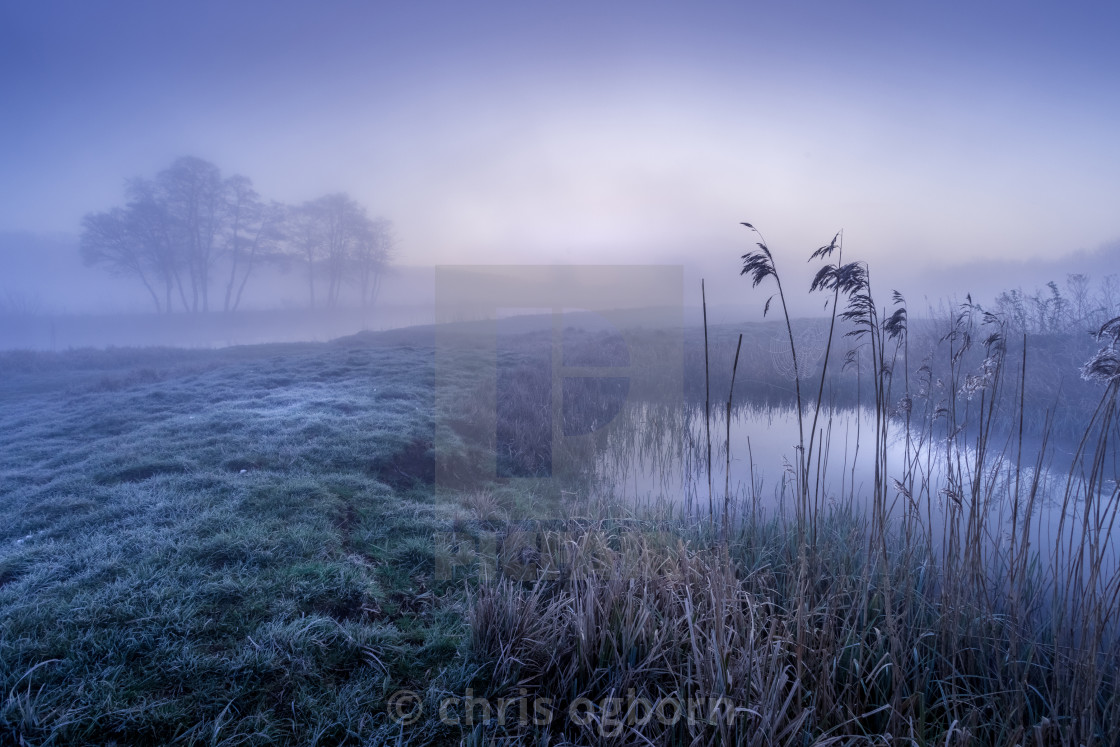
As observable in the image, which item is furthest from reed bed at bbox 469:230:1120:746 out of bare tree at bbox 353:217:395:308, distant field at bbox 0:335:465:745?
bare tree at bbox 353:217:395:308

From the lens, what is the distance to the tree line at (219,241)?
8055 millimetres

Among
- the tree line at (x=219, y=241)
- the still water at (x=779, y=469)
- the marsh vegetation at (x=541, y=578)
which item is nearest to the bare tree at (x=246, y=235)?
the tree line at (x=219, y=241)

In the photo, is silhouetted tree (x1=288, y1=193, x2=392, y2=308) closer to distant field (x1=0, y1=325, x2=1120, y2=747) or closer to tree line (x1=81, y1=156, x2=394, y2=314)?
tree line (x1=81, y1=156, x2=394, y2=314)

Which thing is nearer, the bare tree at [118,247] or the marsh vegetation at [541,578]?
the marsh vegetation at [541,578]

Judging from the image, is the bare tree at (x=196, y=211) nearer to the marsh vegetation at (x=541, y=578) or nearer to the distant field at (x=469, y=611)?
the marsh vegetation at (x=541, y=578)

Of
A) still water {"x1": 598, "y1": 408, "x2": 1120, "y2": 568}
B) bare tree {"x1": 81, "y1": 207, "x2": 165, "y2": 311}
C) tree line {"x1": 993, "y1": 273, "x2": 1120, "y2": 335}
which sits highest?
bare tree {"x1": 81, "y1": 207, "x2": 165, "y2": 311}

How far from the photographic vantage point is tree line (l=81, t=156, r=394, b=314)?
8.05 m

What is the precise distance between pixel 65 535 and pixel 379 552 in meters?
1.89

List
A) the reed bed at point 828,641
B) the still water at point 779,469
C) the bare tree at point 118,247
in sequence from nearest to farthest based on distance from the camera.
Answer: the reed bed at point 828,641 → the still water at point 779,469 → the bare tree at point 118,247

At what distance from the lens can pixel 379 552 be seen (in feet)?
10.7

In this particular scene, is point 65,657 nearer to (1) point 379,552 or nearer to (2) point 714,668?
(1) point 379,552

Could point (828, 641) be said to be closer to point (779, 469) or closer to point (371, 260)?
point (779, 469)

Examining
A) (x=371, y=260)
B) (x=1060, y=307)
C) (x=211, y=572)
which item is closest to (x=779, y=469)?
(x=1060, y=307)

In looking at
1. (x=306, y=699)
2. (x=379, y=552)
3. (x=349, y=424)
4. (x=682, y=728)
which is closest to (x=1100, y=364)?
(x=682, y=728)
